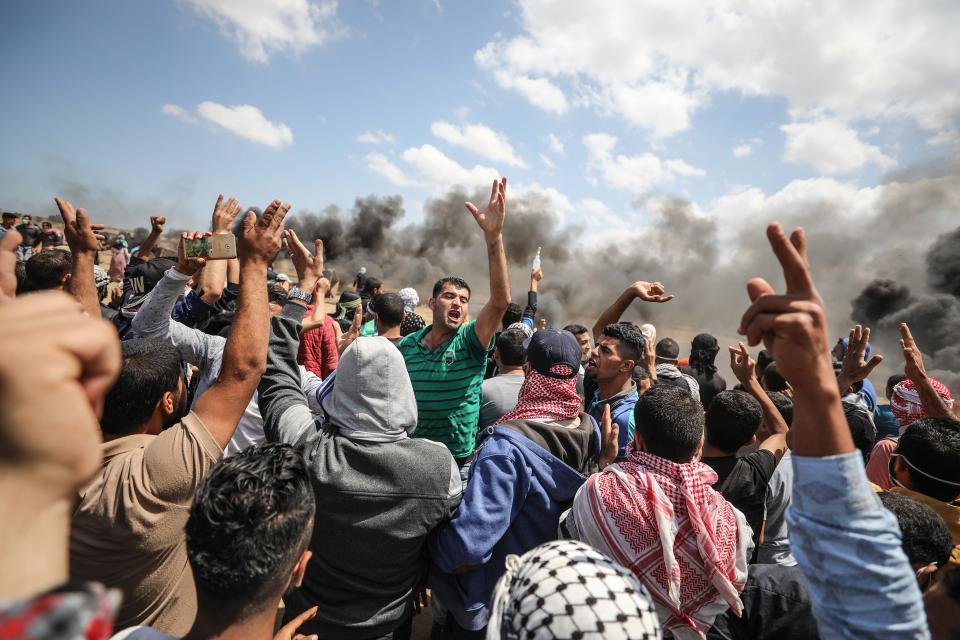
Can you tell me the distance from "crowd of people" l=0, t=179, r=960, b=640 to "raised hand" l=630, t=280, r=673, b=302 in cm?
73

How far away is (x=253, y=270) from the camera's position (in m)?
1.64

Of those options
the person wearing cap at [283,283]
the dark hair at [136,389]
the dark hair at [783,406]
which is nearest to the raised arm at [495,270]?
the dark hair at [136,389]

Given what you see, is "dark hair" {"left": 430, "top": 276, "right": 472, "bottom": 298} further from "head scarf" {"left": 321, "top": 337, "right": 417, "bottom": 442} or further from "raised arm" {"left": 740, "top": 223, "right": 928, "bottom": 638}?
"raised arm" {"left": 740, "top": 223, "right": 928, "bottom": 638}

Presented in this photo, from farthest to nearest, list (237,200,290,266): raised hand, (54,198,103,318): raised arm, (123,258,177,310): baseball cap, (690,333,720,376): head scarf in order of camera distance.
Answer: (690,333,720,376): head scarf, (123,258,177,310): baseball cap, (54,198,103,318): raised arm, (237,200,290,266): raised hand

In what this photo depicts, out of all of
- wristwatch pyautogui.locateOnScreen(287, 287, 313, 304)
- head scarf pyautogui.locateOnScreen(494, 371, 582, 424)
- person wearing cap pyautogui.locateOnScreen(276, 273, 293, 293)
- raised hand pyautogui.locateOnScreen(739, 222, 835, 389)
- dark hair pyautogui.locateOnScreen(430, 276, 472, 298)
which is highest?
raised hand pyautogui.locateOnScreen(739, 222, 835, 389)

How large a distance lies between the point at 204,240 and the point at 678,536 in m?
2.30

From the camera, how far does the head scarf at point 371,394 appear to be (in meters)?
1.82

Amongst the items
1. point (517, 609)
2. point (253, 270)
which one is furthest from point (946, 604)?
point (253, 270)

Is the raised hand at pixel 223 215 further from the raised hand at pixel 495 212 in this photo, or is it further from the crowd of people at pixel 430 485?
the raised hand at pixel 495 212

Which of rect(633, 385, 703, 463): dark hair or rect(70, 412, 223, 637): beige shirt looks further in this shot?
rect(633, 385, 703, 463): dark hair

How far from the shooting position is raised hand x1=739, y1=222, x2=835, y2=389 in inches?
38.8

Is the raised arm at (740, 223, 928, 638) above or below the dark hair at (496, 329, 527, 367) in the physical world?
above

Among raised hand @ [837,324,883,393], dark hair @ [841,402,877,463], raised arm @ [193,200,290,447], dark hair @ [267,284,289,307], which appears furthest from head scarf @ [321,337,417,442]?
dark hair @ [841,402,877,463]

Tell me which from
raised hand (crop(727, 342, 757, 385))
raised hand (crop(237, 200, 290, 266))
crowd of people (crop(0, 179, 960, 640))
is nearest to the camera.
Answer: crowd of people (crop(0, 179, 960, 640))
